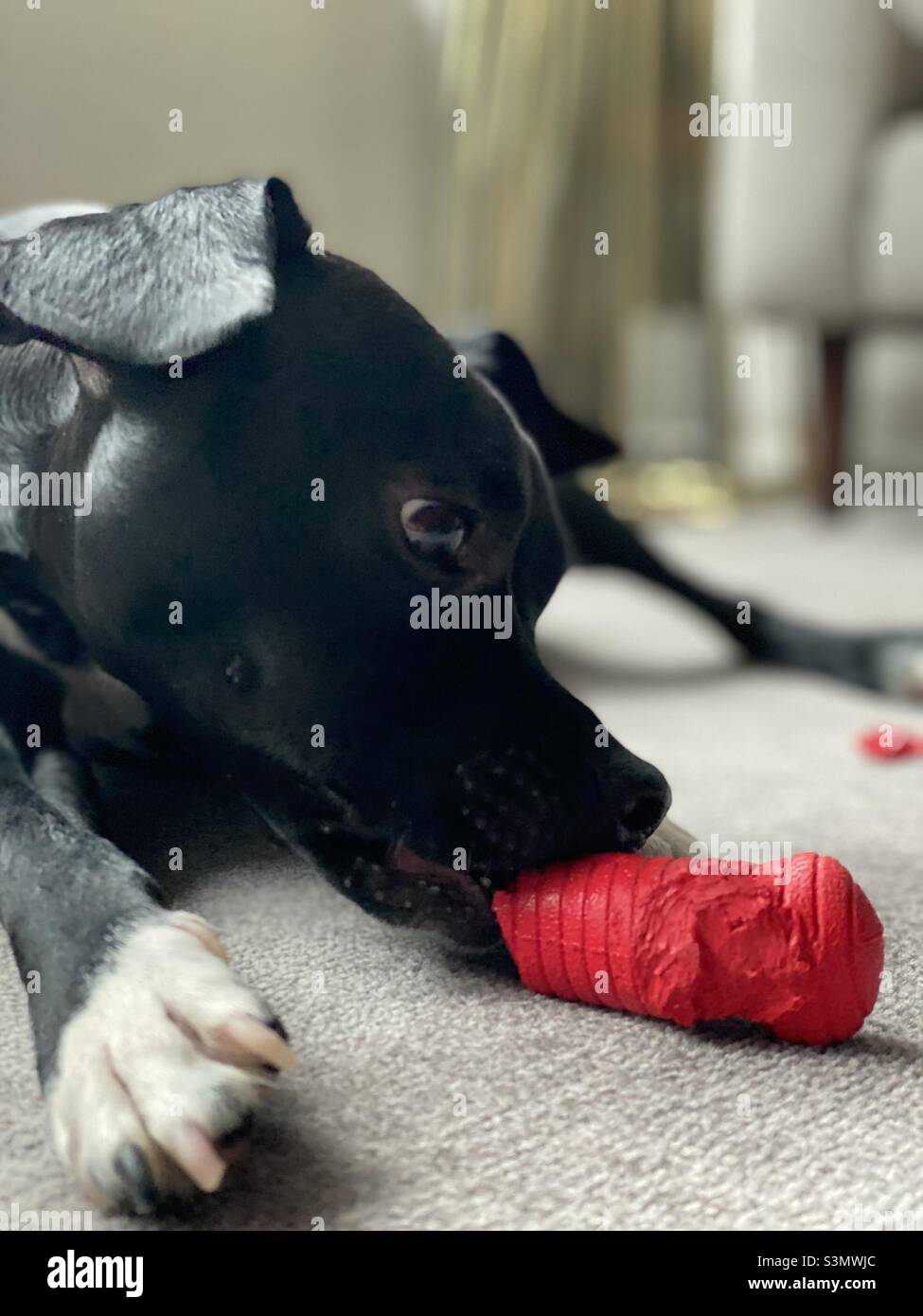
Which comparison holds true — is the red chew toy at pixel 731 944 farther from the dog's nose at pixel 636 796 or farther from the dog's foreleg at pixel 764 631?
the dog's foreleg at pixel 764 631

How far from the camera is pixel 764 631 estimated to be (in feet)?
6.82

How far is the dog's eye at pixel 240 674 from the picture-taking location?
3.04 ft

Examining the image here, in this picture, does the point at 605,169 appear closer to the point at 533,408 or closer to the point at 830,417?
the point at 830,417

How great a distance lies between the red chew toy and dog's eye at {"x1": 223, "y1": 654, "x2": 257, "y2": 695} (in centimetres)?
26

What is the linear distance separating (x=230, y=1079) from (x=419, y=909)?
265 millimetres

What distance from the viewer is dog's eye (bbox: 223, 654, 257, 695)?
928mm

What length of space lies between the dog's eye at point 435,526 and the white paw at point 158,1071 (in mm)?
311

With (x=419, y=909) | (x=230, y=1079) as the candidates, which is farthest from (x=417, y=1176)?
(x=419, y=909)

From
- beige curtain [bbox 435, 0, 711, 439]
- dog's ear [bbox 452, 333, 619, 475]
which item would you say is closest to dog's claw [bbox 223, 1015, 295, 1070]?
dog's ear [bbox 452, 333, 619, 475]

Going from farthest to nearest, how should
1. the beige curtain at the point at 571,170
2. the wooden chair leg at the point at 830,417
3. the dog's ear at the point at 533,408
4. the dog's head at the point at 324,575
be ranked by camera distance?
the beige curtain at the point at 571,170, the wooden chair leg at the point at 830,417, the dog's ear at the point at 533,408, the dog's head at the point at 324,575

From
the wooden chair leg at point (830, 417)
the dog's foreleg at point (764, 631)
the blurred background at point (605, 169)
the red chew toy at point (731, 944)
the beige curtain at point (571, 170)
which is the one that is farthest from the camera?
the beige curtain at point (571, 170)

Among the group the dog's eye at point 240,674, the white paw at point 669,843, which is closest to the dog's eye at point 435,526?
the dog's eye at point 240,674

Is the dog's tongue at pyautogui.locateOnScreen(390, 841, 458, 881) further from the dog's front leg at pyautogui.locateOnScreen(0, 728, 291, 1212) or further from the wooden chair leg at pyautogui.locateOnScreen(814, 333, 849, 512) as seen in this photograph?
the wooden chair leg at pyautogui.locateOnScreen(814, 333, 849, 512)

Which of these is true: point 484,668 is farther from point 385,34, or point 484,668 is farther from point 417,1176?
point 385,34
